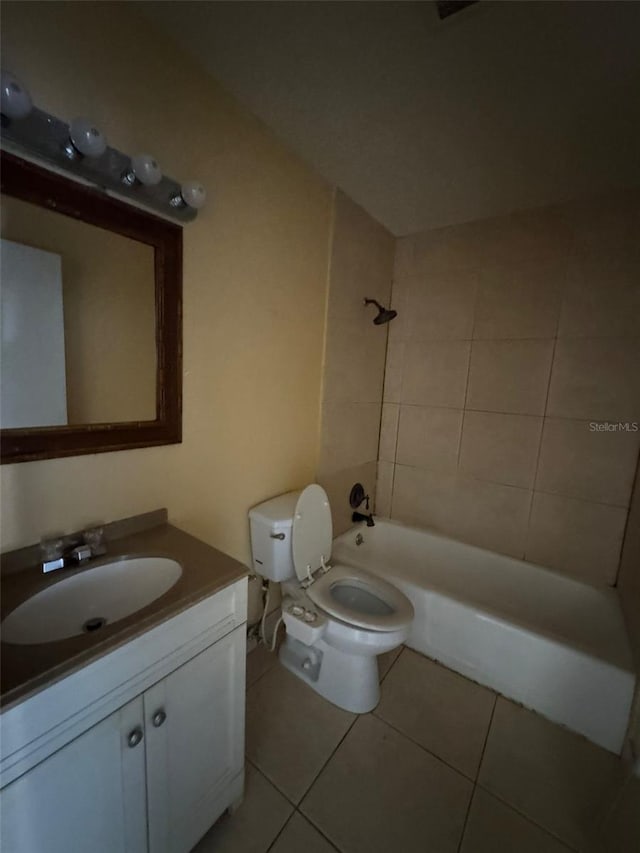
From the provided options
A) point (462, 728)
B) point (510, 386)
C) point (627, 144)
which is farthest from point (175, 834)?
point (627, 144)

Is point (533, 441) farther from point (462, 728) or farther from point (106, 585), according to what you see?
point (106, 585)

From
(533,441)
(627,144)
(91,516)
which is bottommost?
(91,516)

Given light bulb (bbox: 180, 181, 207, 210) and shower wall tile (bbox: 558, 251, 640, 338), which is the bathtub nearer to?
shower wall tile (bbox: 558, 251, 640, 338)

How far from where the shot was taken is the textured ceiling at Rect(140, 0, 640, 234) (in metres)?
0.91

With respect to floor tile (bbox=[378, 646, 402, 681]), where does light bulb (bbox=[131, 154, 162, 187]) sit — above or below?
above

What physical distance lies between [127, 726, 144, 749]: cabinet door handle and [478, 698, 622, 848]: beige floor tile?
117cm

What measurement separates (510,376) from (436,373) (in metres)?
0.42

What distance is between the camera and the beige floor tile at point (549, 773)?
1.07 m

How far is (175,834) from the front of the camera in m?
0.84

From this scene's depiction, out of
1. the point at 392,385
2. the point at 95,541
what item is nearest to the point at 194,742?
the point at 95,541

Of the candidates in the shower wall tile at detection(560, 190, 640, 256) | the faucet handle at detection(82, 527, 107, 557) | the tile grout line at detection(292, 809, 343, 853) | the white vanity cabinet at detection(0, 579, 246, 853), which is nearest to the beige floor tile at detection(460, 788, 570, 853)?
the tile grout line at detection(292, 809, 343, 853)

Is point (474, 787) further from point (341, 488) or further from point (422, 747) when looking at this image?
point (341, 488)

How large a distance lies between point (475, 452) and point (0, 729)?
6.99 ft

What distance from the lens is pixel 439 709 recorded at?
1409 mm
